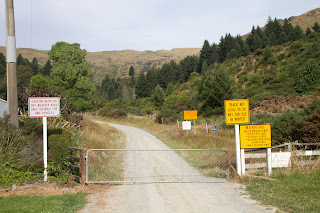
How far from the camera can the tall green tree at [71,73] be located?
26.0m

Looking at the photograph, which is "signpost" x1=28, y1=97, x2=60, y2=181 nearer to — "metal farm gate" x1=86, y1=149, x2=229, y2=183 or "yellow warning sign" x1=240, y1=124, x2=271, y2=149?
"metal farm gate" x1=86, y1=149, x2=229, y2=183

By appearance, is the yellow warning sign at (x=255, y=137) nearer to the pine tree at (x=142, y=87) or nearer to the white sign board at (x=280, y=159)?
the white sign board at (x=280, y=159)

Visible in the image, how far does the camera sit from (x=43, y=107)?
9.79 m

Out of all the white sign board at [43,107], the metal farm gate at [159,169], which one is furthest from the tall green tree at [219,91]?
the white sign board at [43,107]

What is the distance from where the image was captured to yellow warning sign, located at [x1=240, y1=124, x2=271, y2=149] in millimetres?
10025

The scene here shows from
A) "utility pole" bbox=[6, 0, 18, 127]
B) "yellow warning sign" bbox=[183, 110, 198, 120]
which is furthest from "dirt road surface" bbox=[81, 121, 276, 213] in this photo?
"yellow warning sign" bbox=[183, 110, 198, 120]

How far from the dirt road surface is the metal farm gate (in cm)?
55

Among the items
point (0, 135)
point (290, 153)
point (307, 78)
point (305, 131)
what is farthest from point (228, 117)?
point (307, 78)

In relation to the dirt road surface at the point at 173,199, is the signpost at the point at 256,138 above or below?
above

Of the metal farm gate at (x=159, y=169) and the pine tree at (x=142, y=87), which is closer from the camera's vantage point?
the metal farm gate at (x=159, y=169)

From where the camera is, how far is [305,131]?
12.9 meters

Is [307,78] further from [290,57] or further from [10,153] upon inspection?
[10,153]

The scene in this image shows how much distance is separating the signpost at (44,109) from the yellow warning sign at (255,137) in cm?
680

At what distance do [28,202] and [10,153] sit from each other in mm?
3452
